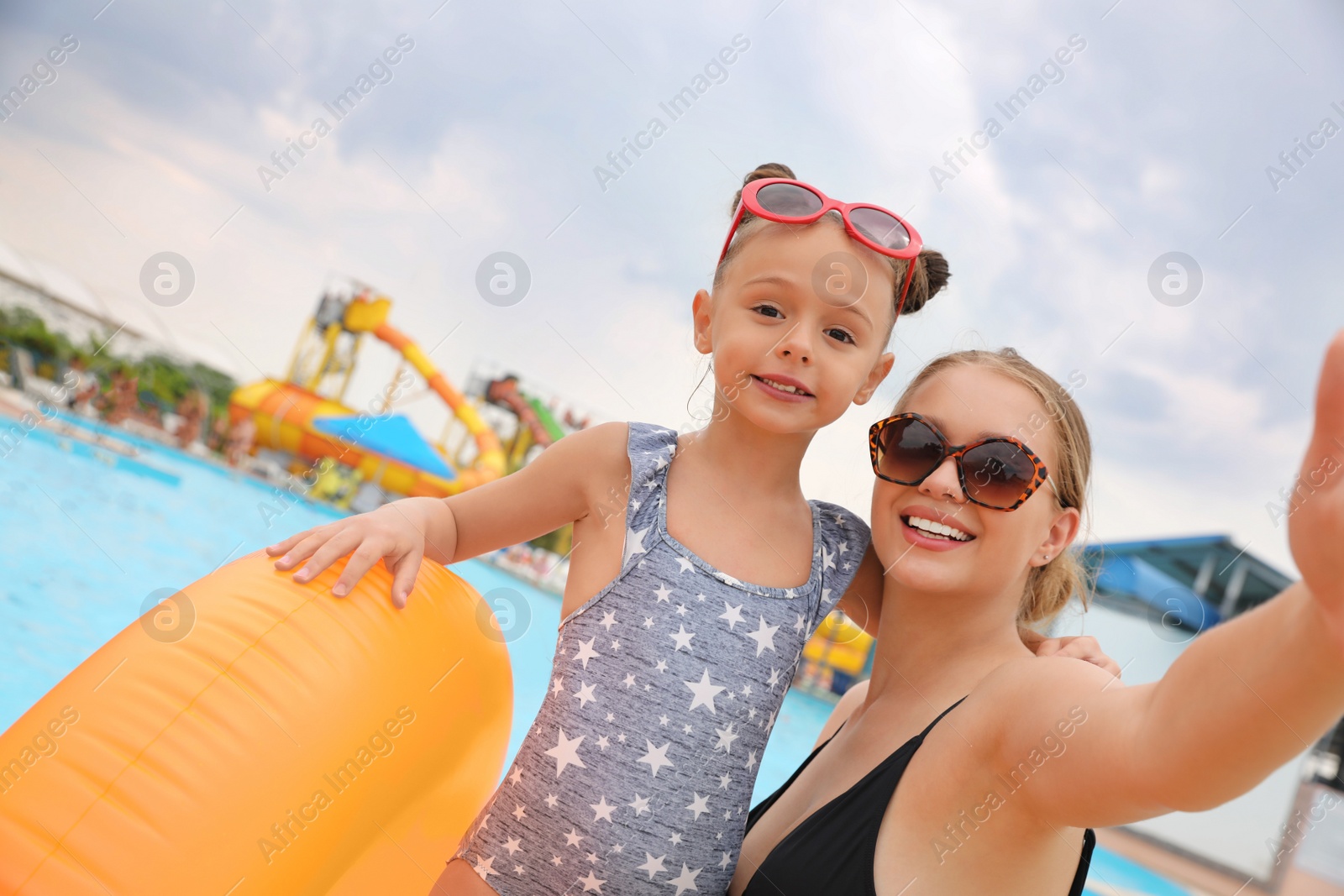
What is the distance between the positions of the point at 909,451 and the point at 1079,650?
0.47 m

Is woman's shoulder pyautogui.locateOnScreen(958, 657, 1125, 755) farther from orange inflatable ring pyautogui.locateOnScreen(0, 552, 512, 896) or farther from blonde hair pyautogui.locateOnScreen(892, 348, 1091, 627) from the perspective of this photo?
orange inflatable ring pyautogui.locateOnScreen(0, 552, 512, 896)

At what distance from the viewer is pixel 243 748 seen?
1.30 m

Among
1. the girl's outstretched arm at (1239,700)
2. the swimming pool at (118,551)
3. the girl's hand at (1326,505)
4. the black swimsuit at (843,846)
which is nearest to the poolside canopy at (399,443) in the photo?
the swimming pool at (118,551)

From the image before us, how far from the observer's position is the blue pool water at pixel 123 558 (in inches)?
246

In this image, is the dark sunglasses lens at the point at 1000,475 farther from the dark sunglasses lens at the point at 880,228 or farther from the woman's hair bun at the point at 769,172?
the woman's hair bun at the point at 769,172

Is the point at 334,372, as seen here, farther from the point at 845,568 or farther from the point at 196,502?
the point at 845,568

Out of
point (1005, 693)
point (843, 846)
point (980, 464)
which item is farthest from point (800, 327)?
point (843, 846)

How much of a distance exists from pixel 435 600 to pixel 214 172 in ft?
58.5

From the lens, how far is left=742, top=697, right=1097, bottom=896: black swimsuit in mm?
1283

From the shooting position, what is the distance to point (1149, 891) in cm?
768

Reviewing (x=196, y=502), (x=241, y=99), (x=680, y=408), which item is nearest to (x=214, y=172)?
(x=241, y=99)

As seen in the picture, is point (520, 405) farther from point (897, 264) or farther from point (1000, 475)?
point (1000, 475)

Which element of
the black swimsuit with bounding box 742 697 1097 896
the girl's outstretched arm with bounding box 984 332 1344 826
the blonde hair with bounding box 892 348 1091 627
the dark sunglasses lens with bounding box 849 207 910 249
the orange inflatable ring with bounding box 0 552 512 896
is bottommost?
the orange inflatable ring with bounding box 0 552 512 896

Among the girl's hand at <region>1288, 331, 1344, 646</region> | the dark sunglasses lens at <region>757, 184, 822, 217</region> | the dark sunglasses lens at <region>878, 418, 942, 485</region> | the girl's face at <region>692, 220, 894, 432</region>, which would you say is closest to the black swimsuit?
the dark sunglasses lens at <region>878, 418, 942, 485</region>
